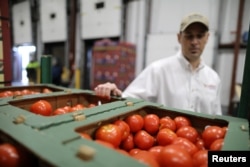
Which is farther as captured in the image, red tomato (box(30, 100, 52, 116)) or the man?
the man

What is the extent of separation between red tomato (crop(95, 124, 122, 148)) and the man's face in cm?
132

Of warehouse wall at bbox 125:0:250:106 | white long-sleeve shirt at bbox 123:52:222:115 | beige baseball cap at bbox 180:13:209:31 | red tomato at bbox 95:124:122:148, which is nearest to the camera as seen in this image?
red tomato at bbox 95:124:122:148

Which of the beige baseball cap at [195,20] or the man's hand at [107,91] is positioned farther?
the beige baseball cap at [195,20]

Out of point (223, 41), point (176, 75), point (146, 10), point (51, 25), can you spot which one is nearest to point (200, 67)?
point (176, 75)

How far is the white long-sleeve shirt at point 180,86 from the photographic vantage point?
6.72 feet

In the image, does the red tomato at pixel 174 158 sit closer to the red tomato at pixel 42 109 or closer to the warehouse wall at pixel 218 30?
the red tomato at pixel 42 109

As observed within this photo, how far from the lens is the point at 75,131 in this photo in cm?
85

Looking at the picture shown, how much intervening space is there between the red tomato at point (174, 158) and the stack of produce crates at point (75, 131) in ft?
0.50

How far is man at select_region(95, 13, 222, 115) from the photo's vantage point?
1.96 metres

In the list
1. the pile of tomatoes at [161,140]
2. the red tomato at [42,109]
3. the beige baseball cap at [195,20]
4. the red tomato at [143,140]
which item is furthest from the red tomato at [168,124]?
the beige baseball cap at [195,20]

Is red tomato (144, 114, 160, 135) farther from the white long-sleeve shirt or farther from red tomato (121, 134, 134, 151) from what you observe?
the white long-sleeve shirt

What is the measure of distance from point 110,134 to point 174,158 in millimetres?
319

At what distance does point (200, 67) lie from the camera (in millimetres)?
2148

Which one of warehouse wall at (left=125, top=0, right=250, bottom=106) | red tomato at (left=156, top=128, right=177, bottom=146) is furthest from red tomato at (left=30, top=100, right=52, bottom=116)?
warehouse wall at (left=125, top=0, right=250, bottom=106)
